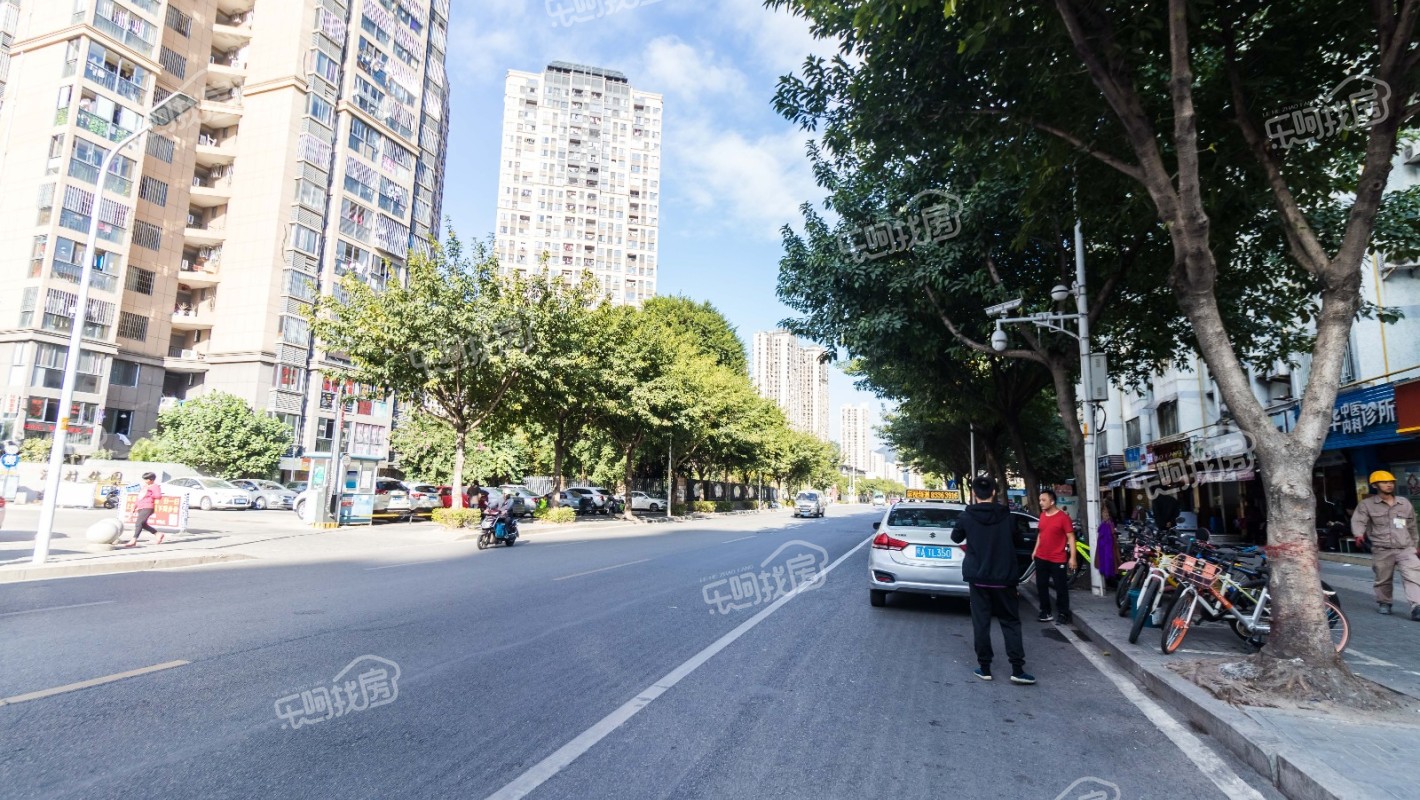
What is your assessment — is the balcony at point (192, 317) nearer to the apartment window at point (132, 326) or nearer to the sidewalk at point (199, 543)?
the apartment window at point (132, 326)

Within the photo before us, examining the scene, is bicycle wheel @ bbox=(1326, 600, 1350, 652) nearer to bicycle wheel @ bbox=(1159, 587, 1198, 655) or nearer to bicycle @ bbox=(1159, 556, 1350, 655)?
bicycle @ bbox=(1159, 556, 1350, 655)

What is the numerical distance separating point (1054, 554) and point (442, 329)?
735 inches

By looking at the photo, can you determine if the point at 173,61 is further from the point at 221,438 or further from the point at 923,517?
the point at 923,517

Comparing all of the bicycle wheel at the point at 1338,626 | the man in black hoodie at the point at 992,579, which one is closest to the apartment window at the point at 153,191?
the man in black hoodie at the point at 992,579

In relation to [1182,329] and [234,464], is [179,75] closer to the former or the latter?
[234,464]

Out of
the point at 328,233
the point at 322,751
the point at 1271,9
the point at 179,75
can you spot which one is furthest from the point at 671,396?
the point at 179,75

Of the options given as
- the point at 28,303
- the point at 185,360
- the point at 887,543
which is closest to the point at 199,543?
the point at 887,543

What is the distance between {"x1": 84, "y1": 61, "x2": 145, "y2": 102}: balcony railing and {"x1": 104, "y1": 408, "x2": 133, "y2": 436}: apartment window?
1835cm

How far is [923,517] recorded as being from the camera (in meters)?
10.0

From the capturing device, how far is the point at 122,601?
8.56 m

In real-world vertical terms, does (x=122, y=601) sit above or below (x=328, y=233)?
below

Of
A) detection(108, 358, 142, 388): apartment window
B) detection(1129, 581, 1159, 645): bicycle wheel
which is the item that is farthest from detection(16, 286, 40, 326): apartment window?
detection(1129, 581, 1159, 645): bicycle wheel

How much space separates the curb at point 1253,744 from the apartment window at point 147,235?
54283 millimetres

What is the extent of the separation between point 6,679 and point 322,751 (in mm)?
3011
